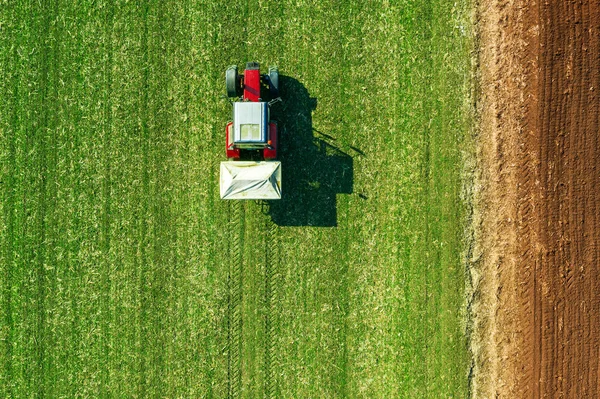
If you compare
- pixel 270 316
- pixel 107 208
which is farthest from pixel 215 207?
pixel 270 316

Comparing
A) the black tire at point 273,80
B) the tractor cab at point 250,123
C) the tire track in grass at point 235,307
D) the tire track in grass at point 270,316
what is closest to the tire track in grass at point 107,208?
the tire track in grass at point 235,307

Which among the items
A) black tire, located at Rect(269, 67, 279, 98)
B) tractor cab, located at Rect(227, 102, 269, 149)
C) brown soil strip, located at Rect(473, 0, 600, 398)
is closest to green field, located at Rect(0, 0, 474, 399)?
black tire, located at Rect(269, 67, 279, 98)

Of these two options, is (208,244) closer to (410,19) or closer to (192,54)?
(192,54)

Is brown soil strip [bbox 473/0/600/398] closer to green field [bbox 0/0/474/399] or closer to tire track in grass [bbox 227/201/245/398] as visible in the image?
green field [bbox 0/0/474/399]

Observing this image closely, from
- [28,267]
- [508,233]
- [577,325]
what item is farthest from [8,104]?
[577,325]

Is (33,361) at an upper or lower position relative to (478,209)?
lower

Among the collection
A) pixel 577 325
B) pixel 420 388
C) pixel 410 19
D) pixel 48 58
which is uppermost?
pixel 410 19

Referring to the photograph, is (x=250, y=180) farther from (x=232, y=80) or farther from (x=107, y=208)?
(x=107, y=208)
